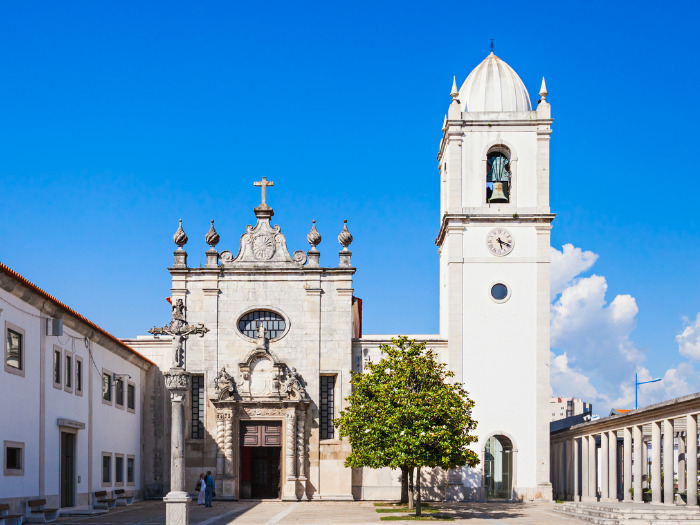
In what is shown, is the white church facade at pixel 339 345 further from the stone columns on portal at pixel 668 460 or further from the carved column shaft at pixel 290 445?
the stone columns on portal at pixel 668 460

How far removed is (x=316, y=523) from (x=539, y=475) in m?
15.2

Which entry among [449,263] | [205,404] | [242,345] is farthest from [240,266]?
[449,263]

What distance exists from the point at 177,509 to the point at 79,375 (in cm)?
1132

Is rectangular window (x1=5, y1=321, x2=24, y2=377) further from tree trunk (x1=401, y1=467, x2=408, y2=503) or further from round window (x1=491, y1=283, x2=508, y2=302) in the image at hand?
round window (x1=491, y1=283, x2=508, y2=302)

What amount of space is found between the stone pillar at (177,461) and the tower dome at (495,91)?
22901mm

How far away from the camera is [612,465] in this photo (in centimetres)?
3656

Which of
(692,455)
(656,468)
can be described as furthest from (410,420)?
(692,455)

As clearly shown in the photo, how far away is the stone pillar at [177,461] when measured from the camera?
70.7 feet

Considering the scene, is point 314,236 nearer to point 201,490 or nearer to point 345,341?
point 345,341

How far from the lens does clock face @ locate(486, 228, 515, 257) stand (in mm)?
40156

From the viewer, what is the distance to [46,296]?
27203 millimetres

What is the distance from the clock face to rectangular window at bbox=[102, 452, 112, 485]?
Result: 58.1ft

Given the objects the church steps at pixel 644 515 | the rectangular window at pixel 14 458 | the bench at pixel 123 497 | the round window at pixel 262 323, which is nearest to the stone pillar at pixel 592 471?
the church steps at pixel 644 515

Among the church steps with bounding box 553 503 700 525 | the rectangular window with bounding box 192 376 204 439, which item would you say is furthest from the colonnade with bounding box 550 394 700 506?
the rectangular window with bounding box 192 376 204 439
